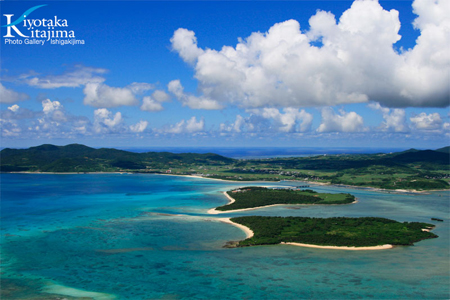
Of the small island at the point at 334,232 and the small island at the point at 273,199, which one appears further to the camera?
the small island at the point at 273,199

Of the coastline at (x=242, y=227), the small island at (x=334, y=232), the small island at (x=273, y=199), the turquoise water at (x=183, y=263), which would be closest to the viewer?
the turquoise water at (x=183, y=263)

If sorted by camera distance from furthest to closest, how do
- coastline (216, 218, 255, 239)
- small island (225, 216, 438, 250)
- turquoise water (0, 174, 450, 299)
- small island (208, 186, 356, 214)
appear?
small island (208, 186, 356, 214) < coastline (216, 218, 255, 239) < small island (225, 216, 438, 250) < turquoise water (0, 174, 450, 299)

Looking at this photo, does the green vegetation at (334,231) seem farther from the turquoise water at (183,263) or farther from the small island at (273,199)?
the small island at (273,199)

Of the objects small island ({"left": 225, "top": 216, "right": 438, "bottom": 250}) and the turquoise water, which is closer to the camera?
the turquoise water

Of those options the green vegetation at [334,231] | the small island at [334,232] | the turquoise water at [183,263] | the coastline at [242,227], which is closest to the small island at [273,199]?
the turquoise water at [183,263]

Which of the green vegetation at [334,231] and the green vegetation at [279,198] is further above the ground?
the green vegetation at [279,198]

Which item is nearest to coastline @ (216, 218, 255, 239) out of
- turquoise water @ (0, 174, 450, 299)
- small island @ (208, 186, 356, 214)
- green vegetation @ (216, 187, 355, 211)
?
turquoise water @ (0, 174, 450, 299)

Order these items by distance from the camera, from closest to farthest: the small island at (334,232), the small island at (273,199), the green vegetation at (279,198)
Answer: the small island at (334,232)
the small island at (273,199)
the green vegetation at (279,198)

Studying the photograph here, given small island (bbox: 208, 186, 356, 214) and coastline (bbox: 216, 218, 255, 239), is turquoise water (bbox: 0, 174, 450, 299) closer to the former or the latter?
coastline (bbox: 216, 218, 255, 239)
